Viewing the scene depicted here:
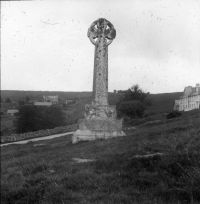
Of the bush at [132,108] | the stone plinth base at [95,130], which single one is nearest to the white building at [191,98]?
the bush at [132,108]

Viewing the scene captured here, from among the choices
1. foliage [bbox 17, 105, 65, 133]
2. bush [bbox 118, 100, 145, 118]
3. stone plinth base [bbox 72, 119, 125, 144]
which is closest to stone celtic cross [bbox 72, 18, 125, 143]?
stone plinth base [bbox 72, 119, 125, 144]

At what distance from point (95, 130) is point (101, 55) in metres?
3.88

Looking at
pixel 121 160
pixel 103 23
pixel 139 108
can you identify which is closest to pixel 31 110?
pixel 139 108

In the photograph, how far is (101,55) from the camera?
64.2 feet

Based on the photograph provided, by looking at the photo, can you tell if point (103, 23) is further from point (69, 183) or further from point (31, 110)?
point (31, 110)

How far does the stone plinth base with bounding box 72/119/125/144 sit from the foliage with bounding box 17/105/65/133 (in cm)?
4637

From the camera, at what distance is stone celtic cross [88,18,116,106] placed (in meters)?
19.3

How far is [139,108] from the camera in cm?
5259

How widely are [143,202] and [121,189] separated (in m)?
0.95

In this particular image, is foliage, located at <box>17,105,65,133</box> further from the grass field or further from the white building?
the grass field

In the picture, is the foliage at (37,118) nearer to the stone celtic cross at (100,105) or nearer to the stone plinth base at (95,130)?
the stone celtic cross at (100,105)

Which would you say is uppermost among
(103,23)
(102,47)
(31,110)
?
(103,23)

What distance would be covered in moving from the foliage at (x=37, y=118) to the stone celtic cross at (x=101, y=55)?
45.7 m

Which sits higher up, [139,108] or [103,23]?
[103,23]
